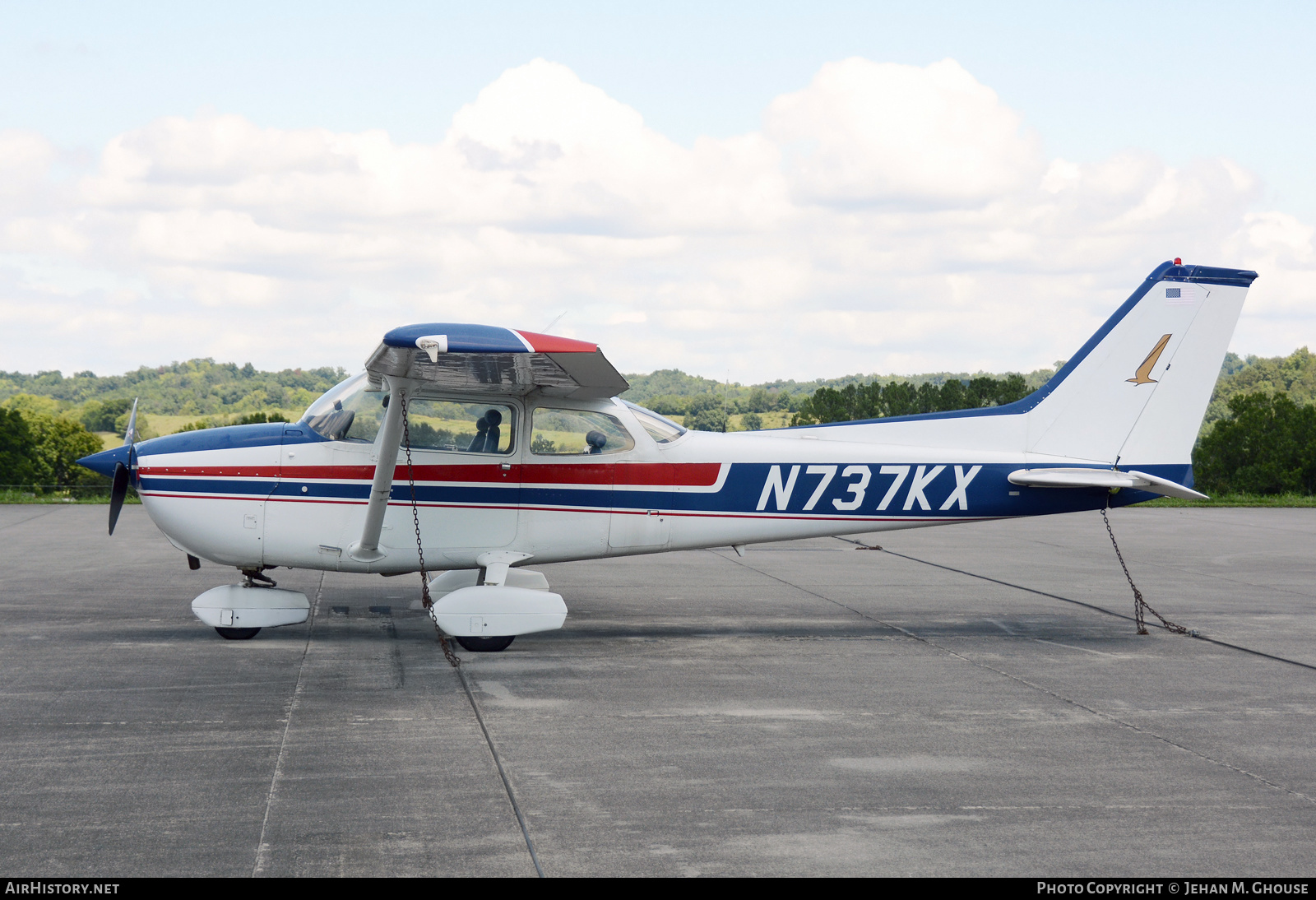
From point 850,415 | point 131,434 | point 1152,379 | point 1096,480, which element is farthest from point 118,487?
point 850,415

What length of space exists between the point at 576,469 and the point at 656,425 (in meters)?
0.82

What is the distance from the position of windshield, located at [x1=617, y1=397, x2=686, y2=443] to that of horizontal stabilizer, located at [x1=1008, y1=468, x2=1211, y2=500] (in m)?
2.92

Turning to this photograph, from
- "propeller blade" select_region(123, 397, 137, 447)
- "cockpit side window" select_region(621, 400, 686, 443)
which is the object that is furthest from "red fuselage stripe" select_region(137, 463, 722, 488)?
"propeller blade" select_region(123, 397, 137, 447)

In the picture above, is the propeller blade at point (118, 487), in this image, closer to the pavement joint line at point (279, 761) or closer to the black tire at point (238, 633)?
the black tire at point (238, 633)

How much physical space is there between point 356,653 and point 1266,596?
9577 mm

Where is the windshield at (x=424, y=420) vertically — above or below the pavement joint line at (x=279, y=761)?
above

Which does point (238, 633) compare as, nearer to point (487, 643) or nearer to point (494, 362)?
point (487, 643)

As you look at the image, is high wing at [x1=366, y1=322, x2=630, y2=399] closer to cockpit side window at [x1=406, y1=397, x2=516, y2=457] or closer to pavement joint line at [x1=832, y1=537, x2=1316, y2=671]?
cockpit side window at [x1=406, y1=397, x2=516, y2=457]

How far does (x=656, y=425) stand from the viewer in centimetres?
884

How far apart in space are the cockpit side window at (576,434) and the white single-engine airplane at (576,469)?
15 millimetres

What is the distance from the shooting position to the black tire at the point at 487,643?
7.92 metres

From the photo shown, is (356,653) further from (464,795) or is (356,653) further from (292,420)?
(464,795)

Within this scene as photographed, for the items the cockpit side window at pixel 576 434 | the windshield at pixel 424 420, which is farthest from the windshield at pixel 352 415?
the cockpit side window at pixel 576 434

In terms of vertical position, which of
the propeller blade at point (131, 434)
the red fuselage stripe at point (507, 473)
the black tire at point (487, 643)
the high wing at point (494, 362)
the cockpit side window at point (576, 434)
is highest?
the high wing at point (494, 362)
